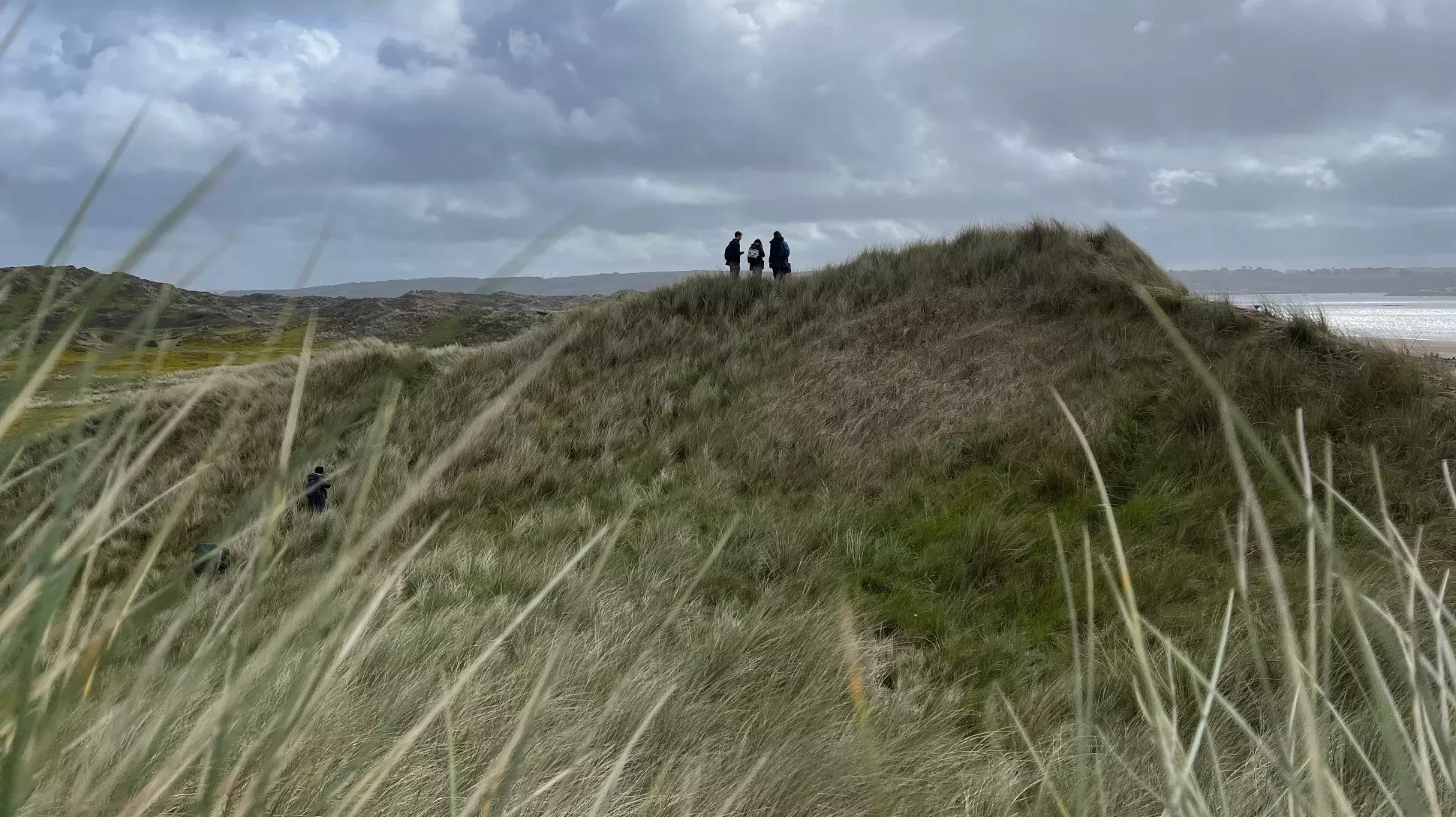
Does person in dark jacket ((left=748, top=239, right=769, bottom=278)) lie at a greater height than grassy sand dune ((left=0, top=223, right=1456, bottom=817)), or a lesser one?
greater

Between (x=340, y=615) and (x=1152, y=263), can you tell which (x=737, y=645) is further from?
(x=1152, y=263)

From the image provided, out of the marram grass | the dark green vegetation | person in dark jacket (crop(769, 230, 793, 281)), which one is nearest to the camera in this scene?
the marram grass

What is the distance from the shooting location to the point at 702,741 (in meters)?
2.78

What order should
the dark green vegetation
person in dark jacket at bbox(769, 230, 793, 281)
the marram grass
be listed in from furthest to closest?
1. person in dark jacket at bbox(769, 230, 793, 281)
2. the dark green vegetation
3. the marram grass

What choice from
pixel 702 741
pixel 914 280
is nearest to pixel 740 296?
pixel 914 280

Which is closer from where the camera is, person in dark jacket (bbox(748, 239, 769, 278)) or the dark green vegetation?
the dark green vegetation

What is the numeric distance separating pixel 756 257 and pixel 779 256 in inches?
23.0

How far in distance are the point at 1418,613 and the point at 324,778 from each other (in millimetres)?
6039

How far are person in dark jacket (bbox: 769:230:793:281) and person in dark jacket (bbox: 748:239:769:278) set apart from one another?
0.29m

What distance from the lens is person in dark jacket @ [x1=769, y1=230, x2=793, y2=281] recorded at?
15484 millimetres

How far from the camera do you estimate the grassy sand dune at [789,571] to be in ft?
3.19

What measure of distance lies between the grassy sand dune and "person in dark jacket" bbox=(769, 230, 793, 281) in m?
1.00

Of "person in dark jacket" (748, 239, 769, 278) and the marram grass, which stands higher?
"person in dark jacket" (748, 239, 769, 278)

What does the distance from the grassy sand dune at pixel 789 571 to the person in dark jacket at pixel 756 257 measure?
0.92 meters
